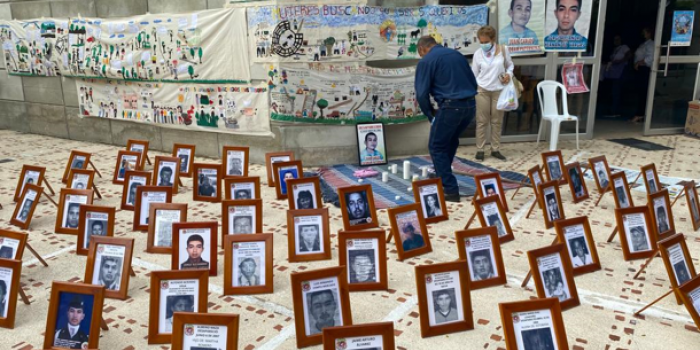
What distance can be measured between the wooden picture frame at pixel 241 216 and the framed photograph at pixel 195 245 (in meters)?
0.37

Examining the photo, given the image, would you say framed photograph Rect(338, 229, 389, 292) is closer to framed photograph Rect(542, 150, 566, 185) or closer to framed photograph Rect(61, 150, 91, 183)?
framed photograph Rect(542, 150, 566, 185)

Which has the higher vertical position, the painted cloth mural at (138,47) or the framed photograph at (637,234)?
the painted cloth mural at (138,47)

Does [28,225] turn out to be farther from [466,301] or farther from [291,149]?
[466,301]

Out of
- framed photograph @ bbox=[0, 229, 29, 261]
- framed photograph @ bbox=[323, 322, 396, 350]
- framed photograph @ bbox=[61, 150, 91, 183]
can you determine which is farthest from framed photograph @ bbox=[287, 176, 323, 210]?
framed photograph @ bbox=[61, 150, 91, 183]

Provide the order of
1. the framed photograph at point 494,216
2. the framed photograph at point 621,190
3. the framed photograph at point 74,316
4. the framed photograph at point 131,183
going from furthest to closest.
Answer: the framed photograph at point 131,183
the framed photograph at point 621,190
the framed photograph at point 494,216
the framed photograph at point 74,316

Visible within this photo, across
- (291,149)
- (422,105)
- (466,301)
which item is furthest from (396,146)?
(466,301)

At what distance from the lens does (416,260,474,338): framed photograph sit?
265 cm

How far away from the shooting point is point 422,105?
191 inches

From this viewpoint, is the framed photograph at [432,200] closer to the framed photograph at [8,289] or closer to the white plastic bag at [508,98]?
the framed photograph at [8,289]

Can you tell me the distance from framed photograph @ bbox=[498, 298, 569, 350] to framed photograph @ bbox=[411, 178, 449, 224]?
1876 millimetres

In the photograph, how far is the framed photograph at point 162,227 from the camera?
363 centimetres

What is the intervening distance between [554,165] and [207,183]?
311 centimetres

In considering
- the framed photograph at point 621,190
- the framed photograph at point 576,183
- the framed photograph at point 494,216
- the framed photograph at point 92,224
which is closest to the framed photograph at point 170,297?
the framed photograph at point 92,224

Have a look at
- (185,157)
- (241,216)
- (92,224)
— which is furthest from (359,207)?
(185,157)
